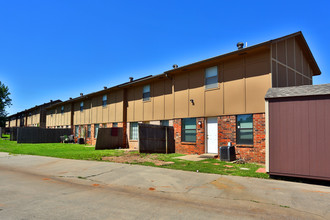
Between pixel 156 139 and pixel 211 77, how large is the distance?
558cm

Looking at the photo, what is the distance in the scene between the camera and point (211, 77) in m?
14.1

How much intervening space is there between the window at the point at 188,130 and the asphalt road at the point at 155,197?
21.2ft

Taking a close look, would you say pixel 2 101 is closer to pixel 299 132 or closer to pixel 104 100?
pixel 104 100

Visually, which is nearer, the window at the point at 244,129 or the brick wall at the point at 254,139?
the brick wall at the point at 254,139

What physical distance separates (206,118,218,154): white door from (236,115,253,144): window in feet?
5.14

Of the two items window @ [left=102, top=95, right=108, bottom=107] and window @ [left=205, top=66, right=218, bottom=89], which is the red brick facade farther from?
window @ [left=102, top=95, right=108, bottom=107]

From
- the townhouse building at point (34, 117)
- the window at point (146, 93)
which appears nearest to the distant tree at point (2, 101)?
the townhouse building at point (34, 117)

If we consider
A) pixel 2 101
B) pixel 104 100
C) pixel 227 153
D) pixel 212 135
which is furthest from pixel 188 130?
pixel 2 101

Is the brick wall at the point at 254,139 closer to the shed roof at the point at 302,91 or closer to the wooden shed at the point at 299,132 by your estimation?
the shed roof at the point at 302,91

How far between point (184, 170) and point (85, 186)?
4030mm

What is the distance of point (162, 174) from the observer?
27.3 feet

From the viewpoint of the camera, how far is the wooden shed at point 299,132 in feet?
22.8

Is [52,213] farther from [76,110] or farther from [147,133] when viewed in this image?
[76,110]

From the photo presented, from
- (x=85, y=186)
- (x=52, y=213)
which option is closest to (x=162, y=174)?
(x=85, y=186)
